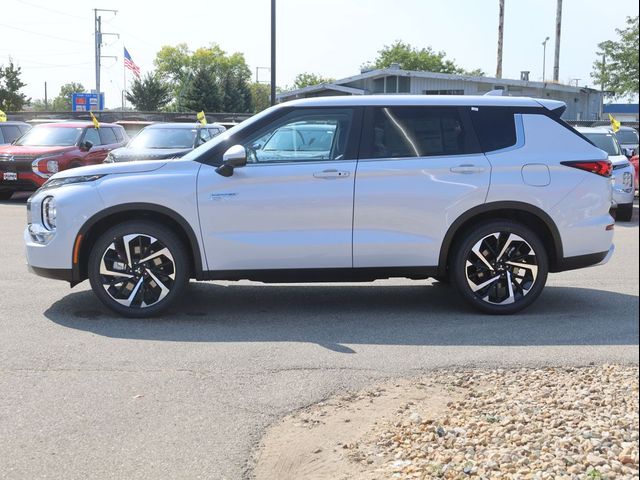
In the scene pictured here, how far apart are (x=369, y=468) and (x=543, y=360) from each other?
7.34 ft

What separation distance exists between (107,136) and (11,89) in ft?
93.4

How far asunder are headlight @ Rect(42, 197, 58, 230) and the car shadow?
0.79m

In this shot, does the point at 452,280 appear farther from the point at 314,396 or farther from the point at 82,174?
the point at 82,174

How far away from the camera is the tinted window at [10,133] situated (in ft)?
67.4

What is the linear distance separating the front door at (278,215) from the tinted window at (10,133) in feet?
49.9

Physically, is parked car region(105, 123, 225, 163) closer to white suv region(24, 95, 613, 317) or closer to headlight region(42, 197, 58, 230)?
headlight region(42, 197, 58, 230)

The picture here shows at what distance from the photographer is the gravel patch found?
357 cm

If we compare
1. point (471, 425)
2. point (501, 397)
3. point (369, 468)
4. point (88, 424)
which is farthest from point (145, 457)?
point (501, 397)

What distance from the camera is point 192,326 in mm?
6879

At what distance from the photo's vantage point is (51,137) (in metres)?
19.1

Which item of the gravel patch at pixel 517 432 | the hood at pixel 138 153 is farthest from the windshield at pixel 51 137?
the gravel patch at pixel 517 432

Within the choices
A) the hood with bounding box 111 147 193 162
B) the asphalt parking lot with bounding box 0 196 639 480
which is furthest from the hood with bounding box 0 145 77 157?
the asphalt parking lot with bounding box 0 196 639 480

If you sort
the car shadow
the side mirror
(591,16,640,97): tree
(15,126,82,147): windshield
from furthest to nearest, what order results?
(15,126,82,147): windshield
the side mirror
the car shadow
(591,16,640,97): tree

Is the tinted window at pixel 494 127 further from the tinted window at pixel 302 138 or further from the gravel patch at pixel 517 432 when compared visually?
the gravel patch at pixel 517 432
